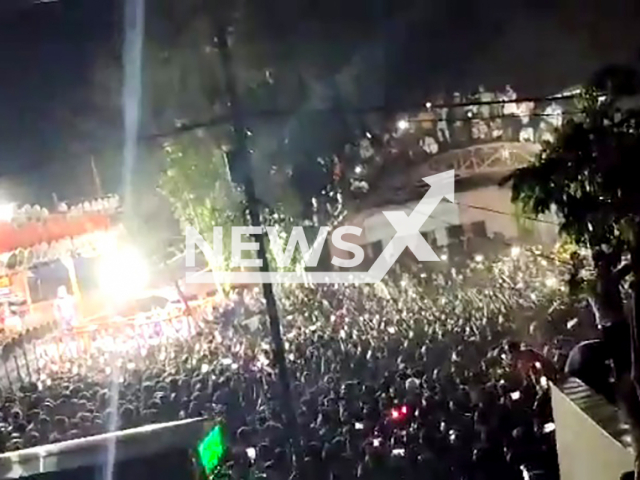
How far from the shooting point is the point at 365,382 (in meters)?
8.61

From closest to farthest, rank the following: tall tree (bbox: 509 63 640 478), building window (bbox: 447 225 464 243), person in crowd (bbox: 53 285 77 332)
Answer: tall tree (bbox: 509 63 640 478) < building window (bbox: 447 225 464 243) < person in crowd (bbox: 53 285 77 332)

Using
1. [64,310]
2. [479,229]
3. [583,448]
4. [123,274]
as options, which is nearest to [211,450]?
[583,448]

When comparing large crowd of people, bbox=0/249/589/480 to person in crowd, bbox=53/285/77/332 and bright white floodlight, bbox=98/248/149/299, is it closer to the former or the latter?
person in crowd, bbox=53/285/77/332

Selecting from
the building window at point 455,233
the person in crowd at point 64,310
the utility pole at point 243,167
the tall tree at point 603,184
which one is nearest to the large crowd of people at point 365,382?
the utility pole at point 243,167

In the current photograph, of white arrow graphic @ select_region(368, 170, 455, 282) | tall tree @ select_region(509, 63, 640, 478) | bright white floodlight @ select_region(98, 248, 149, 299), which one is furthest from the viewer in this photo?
bright white floodlight @ select_region(98, 248, 149, 299)

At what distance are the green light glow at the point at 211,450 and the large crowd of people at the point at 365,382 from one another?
0.84 m

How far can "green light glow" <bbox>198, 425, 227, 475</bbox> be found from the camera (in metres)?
5.78

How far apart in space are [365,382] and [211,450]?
2.89 metres

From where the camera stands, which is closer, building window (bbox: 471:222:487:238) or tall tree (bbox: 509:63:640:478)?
tall tree (bbox: 509:63:640:478)

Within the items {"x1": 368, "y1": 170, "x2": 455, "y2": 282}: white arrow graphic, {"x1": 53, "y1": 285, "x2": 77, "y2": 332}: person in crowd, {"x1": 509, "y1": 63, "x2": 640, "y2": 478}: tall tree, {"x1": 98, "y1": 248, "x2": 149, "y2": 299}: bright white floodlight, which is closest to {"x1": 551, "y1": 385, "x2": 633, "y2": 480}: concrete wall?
{"x1": 509, "y1": 63, "x2": 640, "y2": 478}: tall tree

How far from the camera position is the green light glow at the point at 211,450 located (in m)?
5.78

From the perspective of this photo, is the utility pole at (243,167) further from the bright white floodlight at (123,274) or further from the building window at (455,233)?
the bright white floodlight at (123,274)

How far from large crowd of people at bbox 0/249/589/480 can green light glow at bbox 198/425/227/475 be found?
2.76ft

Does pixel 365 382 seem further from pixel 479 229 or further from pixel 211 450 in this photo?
pixel 479 229
